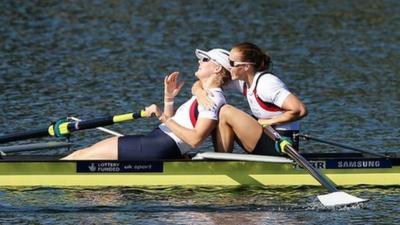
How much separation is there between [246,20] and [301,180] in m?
19.2

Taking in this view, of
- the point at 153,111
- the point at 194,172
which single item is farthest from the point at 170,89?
the point at 194,172

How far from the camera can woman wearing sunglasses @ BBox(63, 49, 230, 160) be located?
1658cm

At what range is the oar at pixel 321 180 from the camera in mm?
16234

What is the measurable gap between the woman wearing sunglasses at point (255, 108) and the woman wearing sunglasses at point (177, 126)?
0.43ft

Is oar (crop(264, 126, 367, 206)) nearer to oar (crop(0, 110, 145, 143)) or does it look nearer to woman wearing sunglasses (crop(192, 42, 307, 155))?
woman wearing sunglasses (crop(192, 42, 307, 155))

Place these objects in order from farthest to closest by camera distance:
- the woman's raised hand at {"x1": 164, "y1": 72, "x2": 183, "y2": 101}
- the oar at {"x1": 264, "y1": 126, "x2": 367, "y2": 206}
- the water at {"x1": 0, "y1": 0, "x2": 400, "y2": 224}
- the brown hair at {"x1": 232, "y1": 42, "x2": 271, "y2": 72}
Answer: the woman's raised hand at {"x1": 164, "y1": 72, "x2": 183, "y2": 101}
the brown hair at {"x1": 232, "y1": 42, "x2": 271, "y2": 72}
the water at {"x1": 0, "y1": 0, "x2": 400, "y2": 224}
the oar at {"x1": 264, "y1": 126, "x2": 367, "y2": 206}

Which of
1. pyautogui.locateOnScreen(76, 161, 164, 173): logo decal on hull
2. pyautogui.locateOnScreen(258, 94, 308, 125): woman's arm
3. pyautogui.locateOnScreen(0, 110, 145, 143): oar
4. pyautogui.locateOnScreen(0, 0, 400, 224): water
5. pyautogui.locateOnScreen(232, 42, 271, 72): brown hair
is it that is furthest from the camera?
pyautogui.locateOnScreen(0, 110, 145, 143): oar

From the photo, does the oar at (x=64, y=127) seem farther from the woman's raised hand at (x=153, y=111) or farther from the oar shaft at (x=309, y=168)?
the oar shaft at (x=309, y=168)

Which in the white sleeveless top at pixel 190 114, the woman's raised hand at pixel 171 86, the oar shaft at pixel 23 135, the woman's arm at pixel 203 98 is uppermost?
the woman's raised hand at pixel 171 86

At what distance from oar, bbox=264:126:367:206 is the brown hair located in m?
0.73

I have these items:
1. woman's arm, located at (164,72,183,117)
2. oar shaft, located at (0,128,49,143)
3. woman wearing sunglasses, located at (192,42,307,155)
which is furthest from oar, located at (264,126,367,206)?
oar shaft, located at (0,128,49,143)

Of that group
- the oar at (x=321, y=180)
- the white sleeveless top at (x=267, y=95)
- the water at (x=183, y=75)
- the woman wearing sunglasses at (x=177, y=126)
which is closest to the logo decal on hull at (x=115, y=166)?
the woman wearing sunglasses at (x=177, y=126)

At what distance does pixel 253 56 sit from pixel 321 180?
1650 millimetres

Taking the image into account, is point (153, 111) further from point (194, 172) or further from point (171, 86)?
point (194, 172)
